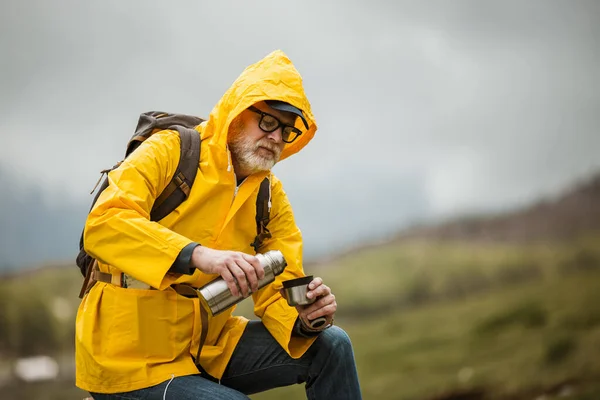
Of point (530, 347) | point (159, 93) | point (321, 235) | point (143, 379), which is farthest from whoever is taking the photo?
point (321, 235)

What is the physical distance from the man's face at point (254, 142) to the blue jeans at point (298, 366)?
1.84 ft

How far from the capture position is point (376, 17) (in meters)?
9.38

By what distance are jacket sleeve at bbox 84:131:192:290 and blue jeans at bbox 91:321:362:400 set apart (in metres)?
0.54

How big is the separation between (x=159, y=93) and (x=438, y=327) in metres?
4.49

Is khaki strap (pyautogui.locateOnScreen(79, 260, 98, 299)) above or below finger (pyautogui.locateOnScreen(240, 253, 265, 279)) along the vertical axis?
above

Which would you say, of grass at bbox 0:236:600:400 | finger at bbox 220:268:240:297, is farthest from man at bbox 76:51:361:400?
grass at bbox 0:236:600:400

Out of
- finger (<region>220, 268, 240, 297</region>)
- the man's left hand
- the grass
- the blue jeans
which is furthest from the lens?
the grass

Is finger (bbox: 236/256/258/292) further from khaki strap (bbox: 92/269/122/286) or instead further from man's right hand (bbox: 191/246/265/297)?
khaki strap (bbox: 92/269/122/286)

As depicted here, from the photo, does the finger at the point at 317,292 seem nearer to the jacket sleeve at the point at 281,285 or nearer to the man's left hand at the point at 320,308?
the man's left hand at the point at 320,308

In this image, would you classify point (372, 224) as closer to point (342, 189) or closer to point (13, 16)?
point (342, 189)

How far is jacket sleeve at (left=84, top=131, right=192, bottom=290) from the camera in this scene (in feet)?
6.21

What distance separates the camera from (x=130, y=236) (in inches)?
74.6

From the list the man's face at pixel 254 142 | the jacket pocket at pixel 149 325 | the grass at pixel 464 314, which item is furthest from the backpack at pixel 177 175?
the grass at pixel 464 314

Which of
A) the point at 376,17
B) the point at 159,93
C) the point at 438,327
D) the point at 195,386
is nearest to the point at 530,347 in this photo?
the point at 438,327
